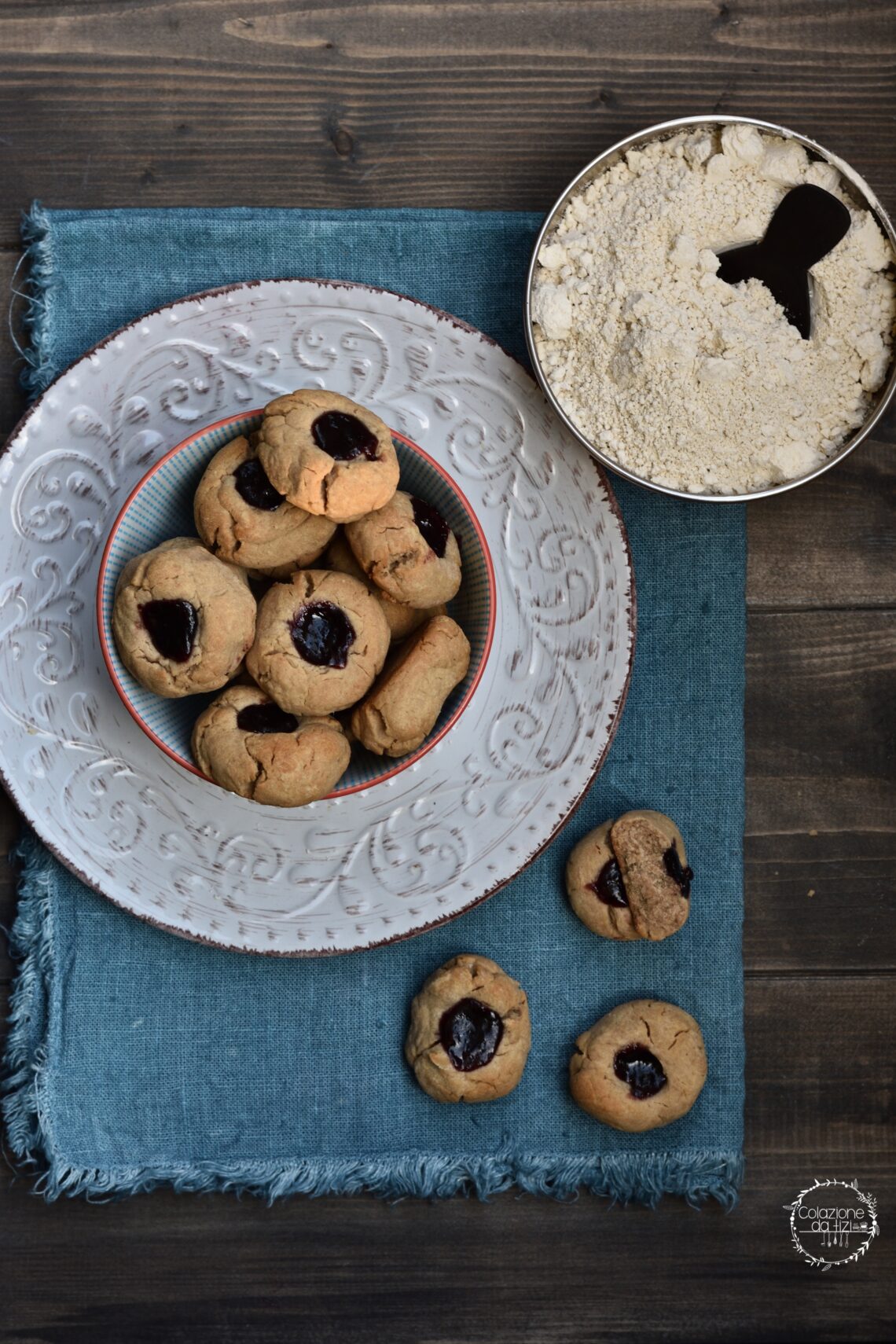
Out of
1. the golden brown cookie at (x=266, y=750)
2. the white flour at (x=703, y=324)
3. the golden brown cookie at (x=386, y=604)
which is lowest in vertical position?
the golden brown cookie at (x=266, y=750)

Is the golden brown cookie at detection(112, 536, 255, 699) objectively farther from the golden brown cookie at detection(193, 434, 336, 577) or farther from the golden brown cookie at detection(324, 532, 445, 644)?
the golden brown cookie at detection(324, 532, 445, 644)

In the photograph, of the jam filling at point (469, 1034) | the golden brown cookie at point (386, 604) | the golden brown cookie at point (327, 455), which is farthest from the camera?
the jam filling at point (469, 1034)

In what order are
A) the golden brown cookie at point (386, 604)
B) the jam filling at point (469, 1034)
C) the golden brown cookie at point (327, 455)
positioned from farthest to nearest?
the jam filling at point (469, 1034), the golden brown cookie at point (386, 604), the golden brown cookie at point (327, 455)

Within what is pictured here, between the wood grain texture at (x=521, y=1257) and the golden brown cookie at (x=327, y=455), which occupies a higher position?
the golden brown cookie at (x=327, y=455)

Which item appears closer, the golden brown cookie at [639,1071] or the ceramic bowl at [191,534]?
the ceramic bowl at [191,534]

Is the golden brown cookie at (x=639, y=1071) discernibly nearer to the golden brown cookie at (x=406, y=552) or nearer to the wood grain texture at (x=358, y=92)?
the golden brown cookie at (x=406, y=552)
